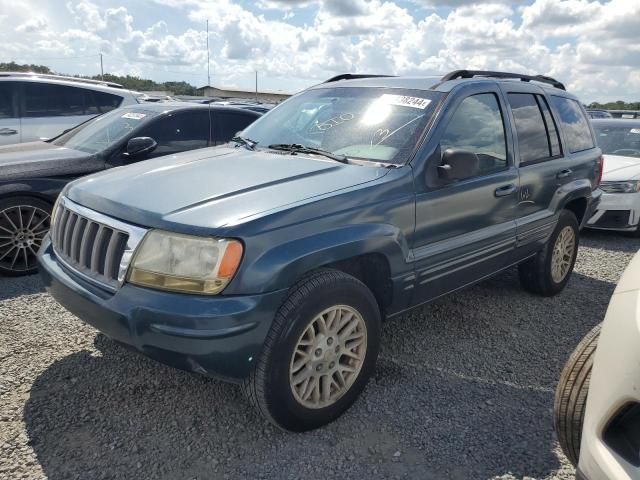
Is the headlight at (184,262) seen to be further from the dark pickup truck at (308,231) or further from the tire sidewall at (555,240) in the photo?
the tire sidewall at (555,240)

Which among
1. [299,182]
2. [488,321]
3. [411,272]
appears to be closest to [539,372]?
[488,321]

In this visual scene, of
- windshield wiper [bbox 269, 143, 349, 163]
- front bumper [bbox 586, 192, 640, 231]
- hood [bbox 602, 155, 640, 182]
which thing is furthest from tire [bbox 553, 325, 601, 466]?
hood [bbox 602, 155, 640, 182]

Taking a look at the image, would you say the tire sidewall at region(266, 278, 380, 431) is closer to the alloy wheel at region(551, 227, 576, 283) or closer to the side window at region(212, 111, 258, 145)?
the alloy wheel at region(551, 227, 576, 283)

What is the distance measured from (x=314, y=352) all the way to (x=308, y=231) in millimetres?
599

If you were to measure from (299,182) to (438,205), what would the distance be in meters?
0.89

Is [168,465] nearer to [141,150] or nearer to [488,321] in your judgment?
[488,321]

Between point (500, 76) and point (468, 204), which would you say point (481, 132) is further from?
point (500, 76)

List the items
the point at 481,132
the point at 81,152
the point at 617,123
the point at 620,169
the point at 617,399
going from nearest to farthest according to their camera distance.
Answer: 1. the point at 617,399
2. the point at 481,132
3. the point at 81,152
4. the point at 620,169
5. the point at 617,123

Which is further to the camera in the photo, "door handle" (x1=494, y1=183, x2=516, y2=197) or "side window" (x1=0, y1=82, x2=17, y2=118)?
"side window" (x1=0, y1=82, x2=17, y2=118)

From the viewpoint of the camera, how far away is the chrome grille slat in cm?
246

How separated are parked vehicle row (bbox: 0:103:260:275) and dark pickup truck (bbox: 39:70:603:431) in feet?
5.76

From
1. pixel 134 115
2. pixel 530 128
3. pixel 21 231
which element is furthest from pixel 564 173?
pixel 21 231

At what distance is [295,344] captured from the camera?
95.3 inches

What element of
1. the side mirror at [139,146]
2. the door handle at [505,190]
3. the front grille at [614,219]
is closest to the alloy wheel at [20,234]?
the side mirror at [139,146]
